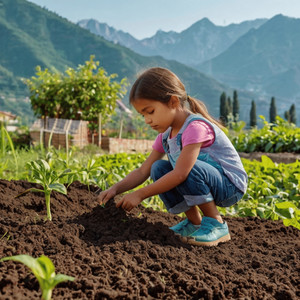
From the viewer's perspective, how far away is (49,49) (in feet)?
493

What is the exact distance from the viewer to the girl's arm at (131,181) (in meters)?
2.23

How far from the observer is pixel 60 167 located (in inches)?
154

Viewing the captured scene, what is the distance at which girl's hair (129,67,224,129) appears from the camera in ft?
6.55

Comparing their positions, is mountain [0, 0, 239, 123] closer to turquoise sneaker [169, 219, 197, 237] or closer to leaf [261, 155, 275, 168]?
leaf [261, 155, 275, 168]

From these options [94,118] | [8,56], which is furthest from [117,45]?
[94,118]

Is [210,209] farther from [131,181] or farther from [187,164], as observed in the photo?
[131,181]

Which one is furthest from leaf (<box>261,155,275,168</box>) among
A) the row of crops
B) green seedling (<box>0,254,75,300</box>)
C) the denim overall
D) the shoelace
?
green seedling (<box>0,254,75,300</box>)

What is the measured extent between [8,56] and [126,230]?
480 feet

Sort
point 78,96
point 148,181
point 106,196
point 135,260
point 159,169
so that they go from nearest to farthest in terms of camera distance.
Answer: point 135,260 → point 159,169 → point 106,196 → point 148,181 → point 78,96

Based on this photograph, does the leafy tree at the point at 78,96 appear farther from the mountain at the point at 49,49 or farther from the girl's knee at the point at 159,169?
the mountain at the point at 49,49

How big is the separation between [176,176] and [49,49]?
159391 millimetres

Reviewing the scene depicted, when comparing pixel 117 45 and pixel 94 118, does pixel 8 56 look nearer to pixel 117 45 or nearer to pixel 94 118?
pixel 117 45

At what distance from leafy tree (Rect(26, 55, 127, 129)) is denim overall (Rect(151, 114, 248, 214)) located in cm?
725

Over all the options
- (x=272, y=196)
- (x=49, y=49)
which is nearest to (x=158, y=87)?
(x=272, y=196)
